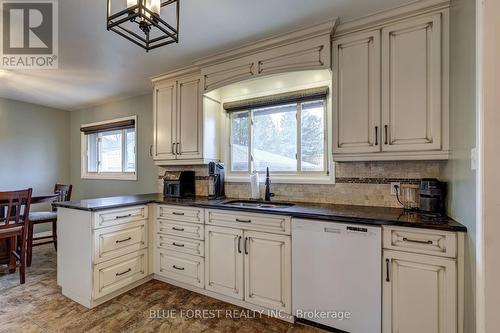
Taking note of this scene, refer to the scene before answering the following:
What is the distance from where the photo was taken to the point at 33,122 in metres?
4.36

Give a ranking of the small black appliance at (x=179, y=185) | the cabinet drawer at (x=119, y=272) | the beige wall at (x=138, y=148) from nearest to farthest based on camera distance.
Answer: the cabinet drawer at (x=119, y=272) → the small black appliance at (x=179, y=185) → the beige wall at (x=138, y=148)

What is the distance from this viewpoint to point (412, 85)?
179 cm

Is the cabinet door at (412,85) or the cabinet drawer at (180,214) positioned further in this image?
the cabinet drawer at (180,214)

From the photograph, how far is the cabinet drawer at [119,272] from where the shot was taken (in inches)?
85.8

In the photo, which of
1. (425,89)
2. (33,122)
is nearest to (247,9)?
(425,89)

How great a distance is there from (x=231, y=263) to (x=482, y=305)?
1.64m

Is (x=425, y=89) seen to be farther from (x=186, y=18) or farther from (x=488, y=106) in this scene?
(x=186, y=18)

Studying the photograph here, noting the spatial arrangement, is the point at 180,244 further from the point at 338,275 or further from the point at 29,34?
the point at 29,34

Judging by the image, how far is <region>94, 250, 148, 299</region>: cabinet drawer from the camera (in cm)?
218

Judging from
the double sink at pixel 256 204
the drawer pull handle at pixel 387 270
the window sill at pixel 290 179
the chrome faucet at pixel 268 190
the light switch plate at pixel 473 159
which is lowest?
the drawer pull handle at pixel 387 270

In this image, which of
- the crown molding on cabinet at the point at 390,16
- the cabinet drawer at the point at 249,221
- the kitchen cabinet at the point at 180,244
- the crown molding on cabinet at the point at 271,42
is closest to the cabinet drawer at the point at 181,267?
the kitchen cabinet at the point at 180,244

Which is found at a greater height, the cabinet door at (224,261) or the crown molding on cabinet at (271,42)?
the crown molding on cabinet at (271,42)

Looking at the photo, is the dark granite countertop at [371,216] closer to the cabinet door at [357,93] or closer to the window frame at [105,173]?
the cabinet door at [357,93]

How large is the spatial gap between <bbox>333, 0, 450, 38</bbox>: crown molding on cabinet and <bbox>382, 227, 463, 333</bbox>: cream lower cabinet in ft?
5.08
